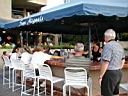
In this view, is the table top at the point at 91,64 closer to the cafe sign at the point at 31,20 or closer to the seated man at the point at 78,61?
the seated man at the point at 78,61

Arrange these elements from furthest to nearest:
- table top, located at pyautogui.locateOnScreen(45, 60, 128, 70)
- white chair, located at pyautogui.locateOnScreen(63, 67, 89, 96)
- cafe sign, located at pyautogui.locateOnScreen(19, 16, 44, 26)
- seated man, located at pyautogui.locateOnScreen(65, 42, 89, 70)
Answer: cafe sign, located at pyautogui.locateOnScreen(19, 16, 44, 26)
table top, located at pyautogui.locateOnScreen(45, 60, 128, 70)
seated man, located at pyautogui.locateOnScreen(65, 42, 89, 70)
white chair, located at pyautogui.locateOnScreen(63, 67, 89, 96)

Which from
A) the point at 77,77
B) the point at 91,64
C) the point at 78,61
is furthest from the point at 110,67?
the point at 91,64

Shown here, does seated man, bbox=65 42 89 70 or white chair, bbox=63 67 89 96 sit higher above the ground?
seated man, bbox=65 42 89 70

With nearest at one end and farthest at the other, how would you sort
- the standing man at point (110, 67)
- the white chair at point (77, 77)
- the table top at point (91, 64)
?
the standing man at point (110, 67)
the white chair at point (77, 77)
the table top at point (91, 64)

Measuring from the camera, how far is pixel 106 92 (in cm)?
638

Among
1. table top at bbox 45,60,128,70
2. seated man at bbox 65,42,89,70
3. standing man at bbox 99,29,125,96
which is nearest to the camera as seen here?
standing man at bbox 99,29,125,96

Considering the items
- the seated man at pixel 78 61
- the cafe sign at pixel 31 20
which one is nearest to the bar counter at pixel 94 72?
the seated man at pixel 78 61

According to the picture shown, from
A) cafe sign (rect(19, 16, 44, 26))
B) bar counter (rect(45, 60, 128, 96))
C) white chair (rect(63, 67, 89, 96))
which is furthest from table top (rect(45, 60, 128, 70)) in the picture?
cafe sign (rect(19, 16, 44, 26))

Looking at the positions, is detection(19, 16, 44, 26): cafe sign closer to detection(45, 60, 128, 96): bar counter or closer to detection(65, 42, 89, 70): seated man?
detection(45, 60, 128, 96): bar counter

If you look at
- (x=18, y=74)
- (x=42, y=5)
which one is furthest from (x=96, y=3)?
(x=42, y=5)

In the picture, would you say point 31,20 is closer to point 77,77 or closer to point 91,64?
point 91,64

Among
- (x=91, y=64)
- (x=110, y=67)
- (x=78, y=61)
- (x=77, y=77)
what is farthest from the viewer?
(x=91, y=64)

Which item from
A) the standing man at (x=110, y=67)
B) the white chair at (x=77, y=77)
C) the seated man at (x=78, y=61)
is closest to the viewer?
the standing man at (x=110, y=67)

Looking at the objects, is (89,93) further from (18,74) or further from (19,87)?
(18,74)
